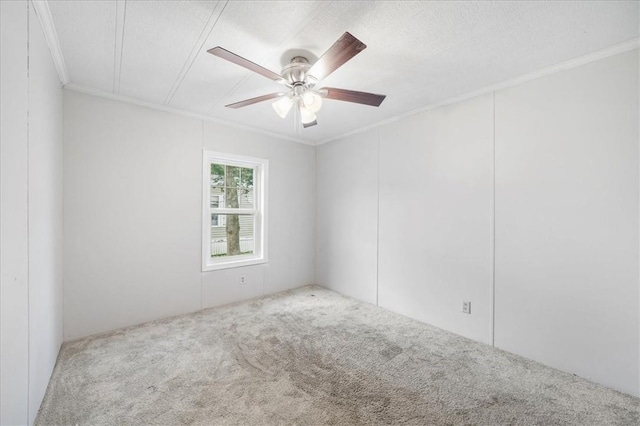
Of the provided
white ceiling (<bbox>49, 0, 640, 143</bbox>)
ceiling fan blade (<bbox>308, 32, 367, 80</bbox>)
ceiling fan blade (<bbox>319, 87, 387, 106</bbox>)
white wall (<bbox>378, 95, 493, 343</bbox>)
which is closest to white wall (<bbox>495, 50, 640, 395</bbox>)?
white wall (<bbox>378, 95, 493, 343</bbox>)

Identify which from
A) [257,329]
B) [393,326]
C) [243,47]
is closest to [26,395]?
[257,329]

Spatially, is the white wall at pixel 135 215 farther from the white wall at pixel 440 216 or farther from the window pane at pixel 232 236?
the white wall at pixel 440 216

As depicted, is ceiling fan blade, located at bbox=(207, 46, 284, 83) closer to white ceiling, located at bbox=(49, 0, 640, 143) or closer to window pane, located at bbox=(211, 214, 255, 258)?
white ceiling, located at bbox=(49, 0, 640, 143)

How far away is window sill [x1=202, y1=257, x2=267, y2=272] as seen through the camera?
345 cm

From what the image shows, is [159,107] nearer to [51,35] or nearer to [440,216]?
[51,35]

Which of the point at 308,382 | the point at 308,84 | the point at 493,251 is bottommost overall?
the point at 308,382

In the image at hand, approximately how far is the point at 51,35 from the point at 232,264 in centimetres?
271

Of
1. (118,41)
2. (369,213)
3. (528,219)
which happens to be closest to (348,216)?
(369,213)

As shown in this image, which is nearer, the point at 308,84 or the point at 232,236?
the point at 308,84

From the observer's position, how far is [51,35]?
1808 mm

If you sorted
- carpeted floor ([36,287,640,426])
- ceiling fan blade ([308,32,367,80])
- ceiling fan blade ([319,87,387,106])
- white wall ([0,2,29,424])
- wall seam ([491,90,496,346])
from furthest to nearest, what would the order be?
wall seam ([491,90,496,346]), ceiling fan blade ([319,87,387,106]), carpeted floor ([36,287,640,426]), ceiling fan blade ([308,32,367,80]), white wall ([0,2,29,424])

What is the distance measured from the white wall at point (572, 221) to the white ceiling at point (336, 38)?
13.4 inches

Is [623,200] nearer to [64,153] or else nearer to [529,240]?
[529,240]

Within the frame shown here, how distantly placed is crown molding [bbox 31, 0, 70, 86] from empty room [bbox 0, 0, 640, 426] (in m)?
0.01
